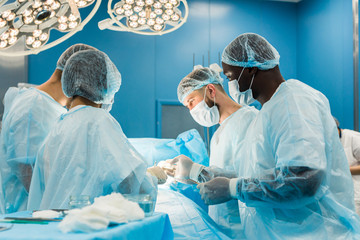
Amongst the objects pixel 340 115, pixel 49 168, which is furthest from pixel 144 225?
pixel 340 115

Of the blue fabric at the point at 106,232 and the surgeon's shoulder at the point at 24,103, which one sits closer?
the blue fabric at the point at 106,232

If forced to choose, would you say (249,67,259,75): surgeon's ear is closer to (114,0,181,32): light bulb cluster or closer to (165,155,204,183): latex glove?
(165,155,204,183): latex glove

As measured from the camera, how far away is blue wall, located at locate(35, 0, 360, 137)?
4129 mm

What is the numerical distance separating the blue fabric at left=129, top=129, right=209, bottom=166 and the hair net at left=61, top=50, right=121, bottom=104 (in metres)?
1.32

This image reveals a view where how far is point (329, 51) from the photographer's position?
437 cm

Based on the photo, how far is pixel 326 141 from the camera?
1.45m

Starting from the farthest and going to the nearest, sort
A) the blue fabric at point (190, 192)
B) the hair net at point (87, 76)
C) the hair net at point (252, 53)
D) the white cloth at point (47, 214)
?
the blue fabric at point (190, 192) < the hair net at point (252, 53) < the hair net at point (87, 76) < the white cloth at point (47, 214)

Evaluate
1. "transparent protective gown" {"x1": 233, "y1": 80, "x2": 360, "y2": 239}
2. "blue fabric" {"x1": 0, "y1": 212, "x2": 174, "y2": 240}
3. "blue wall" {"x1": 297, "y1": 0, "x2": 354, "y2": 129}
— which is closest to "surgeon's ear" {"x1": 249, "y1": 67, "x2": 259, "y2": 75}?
"transparent protective gown" {"x1": 233, "y1": 80, "x2": 360, "y2": 239}

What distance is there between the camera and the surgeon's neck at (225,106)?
235 cm

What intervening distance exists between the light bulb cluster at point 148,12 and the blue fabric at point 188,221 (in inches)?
47.9

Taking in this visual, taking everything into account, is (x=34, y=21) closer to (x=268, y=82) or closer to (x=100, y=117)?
(x=100, y=117)

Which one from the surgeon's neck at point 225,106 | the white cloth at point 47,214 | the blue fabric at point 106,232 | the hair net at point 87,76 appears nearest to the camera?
the blue fabric at point 106,232

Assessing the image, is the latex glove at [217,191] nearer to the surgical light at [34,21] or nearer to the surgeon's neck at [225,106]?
the surgeon's neck at [225,106]

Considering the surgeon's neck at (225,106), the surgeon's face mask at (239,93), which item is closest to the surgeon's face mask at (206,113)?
the surgeon's neck at (225,106)
